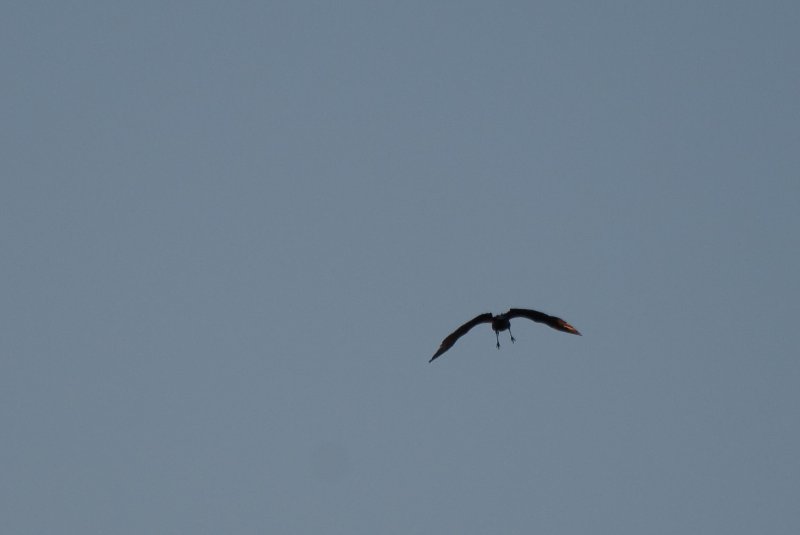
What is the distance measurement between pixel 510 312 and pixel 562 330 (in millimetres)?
2303

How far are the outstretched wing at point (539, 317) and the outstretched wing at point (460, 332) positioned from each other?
88 cm

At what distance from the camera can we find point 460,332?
51281 mm

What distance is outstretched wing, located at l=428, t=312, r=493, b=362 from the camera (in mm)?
50219

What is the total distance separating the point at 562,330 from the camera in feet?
161

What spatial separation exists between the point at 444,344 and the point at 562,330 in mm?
5374

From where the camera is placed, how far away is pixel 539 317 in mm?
50375

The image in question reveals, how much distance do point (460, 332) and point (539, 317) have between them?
339cm

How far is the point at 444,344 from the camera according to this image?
5184cm

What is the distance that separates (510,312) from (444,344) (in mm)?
3446

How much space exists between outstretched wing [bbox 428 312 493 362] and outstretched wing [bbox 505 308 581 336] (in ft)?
2.89

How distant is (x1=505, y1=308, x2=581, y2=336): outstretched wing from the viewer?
1960 inches

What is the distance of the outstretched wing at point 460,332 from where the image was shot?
50.2m

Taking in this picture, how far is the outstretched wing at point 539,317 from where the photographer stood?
4978cm
